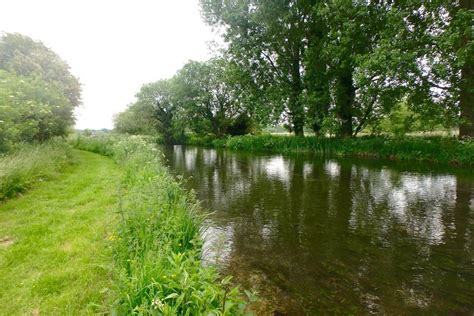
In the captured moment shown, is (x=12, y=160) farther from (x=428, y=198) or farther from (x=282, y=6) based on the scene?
(x=282, y=6)

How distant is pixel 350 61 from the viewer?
58.4 ft

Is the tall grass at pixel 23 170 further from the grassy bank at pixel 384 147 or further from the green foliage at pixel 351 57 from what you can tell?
the grassy bank at pixel 384 147

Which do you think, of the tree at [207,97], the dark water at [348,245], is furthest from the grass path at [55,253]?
the tree at [207,97]

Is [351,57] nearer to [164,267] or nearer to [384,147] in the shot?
[384,147]

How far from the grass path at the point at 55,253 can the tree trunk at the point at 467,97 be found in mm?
17215

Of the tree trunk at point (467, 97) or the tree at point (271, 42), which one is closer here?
the tree trunk at point (467, 97)

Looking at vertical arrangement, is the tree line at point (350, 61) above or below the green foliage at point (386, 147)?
above

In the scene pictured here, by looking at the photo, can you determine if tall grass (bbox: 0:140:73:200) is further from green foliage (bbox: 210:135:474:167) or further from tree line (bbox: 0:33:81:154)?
green foliage (bbox: 210:135:474:167)

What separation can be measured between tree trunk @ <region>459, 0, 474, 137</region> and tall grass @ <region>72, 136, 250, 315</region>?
15.9 meters

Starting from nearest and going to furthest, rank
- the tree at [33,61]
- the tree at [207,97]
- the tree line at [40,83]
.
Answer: the tree line at [40,83]
the tree at [33,61]
the tree at [207,97]

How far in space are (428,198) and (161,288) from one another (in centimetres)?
839

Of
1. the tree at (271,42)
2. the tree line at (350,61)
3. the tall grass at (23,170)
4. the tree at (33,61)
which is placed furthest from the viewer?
the tree at (271,42)

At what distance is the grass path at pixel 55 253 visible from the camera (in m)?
3.05

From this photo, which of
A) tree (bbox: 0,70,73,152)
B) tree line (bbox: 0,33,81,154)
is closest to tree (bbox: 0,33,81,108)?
tree line (bbox: 0,33,81,154)
